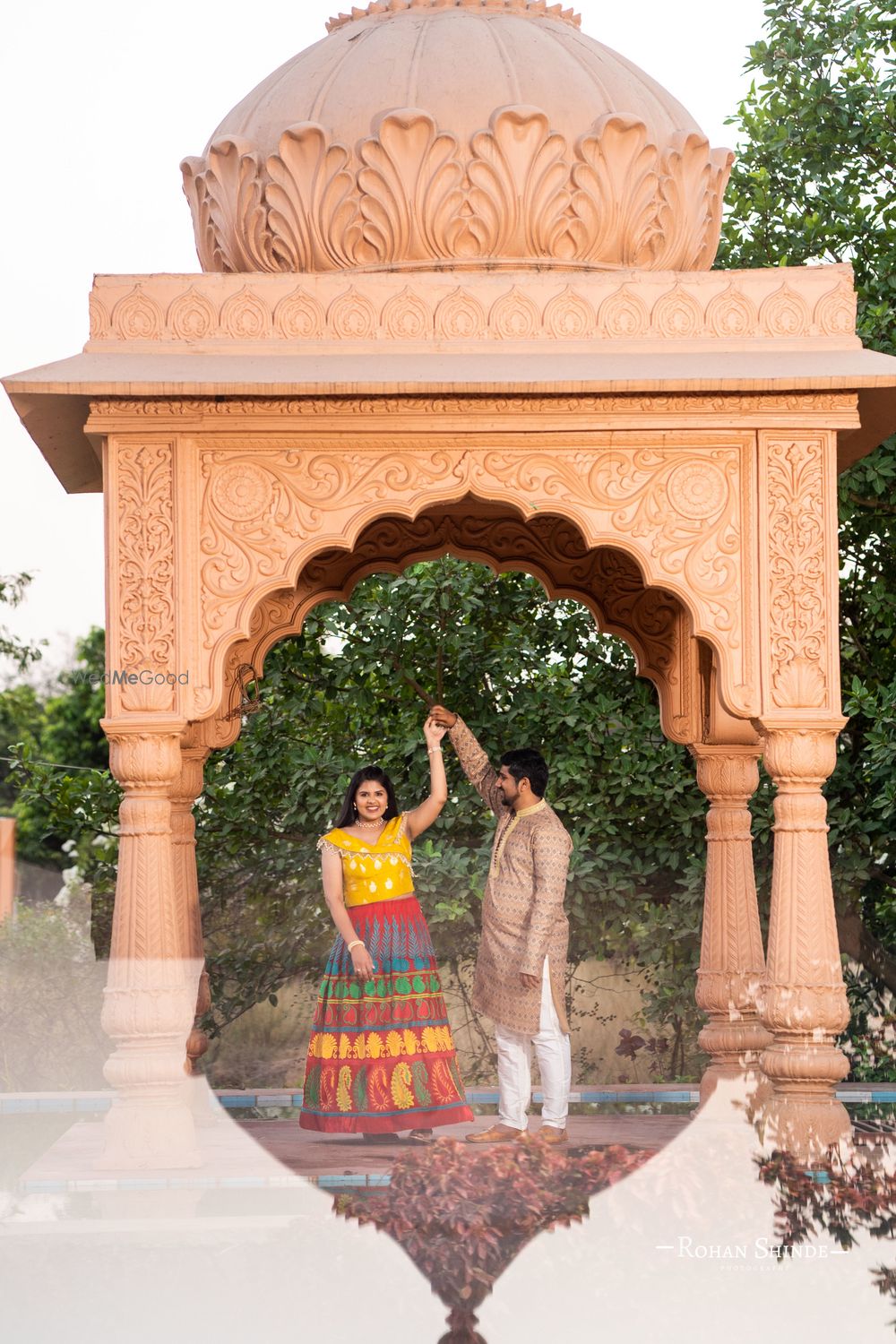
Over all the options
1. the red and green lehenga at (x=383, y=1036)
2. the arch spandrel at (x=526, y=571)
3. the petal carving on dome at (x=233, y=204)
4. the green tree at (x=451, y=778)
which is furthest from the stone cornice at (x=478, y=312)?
the green tree at (x=451, y=778)

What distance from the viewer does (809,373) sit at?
5.02m

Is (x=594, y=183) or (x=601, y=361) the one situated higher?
(x=594, y=183)

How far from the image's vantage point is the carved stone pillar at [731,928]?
255 inches

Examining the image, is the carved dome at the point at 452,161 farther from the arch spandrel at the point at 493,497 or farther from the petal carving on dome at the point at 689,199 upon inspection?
the arch spandrel at the point at 493,497

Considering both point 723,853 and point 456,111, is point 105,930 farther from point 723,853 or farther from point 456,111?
point 456,111

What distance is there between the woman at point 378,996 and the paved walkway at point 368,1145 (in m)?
0.08

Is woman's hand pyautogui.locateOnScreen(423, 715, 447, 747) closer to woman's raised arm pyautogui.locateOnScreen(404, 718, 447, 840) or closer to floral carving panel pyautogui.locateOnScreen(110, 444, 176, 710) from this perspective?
woman's raised arm pyautogui.locateOnScreen(404, 718, 447, 840)

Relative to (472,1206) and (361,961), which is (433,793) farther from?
(472,1206)

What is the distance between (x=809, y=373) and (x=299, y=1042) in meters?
5.69

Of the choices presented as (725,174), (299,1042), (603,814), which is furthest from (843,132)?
(299,1042)

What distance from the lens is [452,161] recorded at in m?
5.41

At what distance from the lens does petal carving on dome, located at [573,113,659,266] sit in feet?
17.9

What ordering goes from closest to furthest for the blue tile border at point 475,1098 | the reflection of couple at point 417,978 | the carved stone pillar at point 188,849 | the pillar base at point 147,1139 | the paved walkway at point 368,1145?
1. the pillar base at point 147,1139
2. the paved walkway at point 368,1145
3. the reflection of couple at point 417,978
4. the carved stone pillar at point 188,849
5. the blue tile border at point 475,1098

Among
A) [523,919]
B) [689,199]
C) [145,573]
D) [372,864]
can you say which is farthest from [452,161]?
[523,919]
